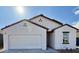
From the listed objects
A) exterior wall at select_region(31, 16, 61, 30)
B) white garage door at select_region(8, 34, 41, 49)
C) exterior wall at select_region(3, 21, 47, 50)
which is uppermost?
exterior wall at select_region(31, 16, 61, 30)

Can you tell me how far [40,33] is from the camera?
5895mm

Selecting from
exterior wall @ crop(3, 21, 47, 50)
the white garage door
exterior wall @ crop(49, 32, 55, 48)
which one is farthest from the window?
the white garage door

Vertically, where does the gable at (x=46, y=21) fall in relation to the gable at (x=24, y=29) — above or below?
above

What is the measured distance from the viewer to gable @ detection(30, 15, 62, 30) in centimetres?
581

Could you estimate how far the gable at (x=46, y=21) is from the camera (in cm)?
581

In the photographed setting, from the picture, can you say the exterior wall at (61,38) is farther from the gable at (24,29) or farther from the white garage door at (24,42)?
the white garage door at (24,42)

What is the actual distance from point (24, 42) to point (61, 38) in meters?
1.03

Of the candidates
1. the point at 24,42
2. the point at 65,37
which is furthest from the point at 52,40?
the point at 24,42

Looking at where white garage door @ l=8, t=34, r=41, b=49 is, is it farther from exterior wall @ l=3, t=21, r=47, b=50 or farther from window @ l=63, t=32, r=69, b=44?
window @ l=63, t=32, r=69, b=44

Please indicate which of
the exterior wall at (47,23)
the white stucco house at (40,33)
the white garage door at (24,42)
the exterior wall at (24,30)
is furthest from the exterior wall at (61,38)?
the white garage door at (24,42)
